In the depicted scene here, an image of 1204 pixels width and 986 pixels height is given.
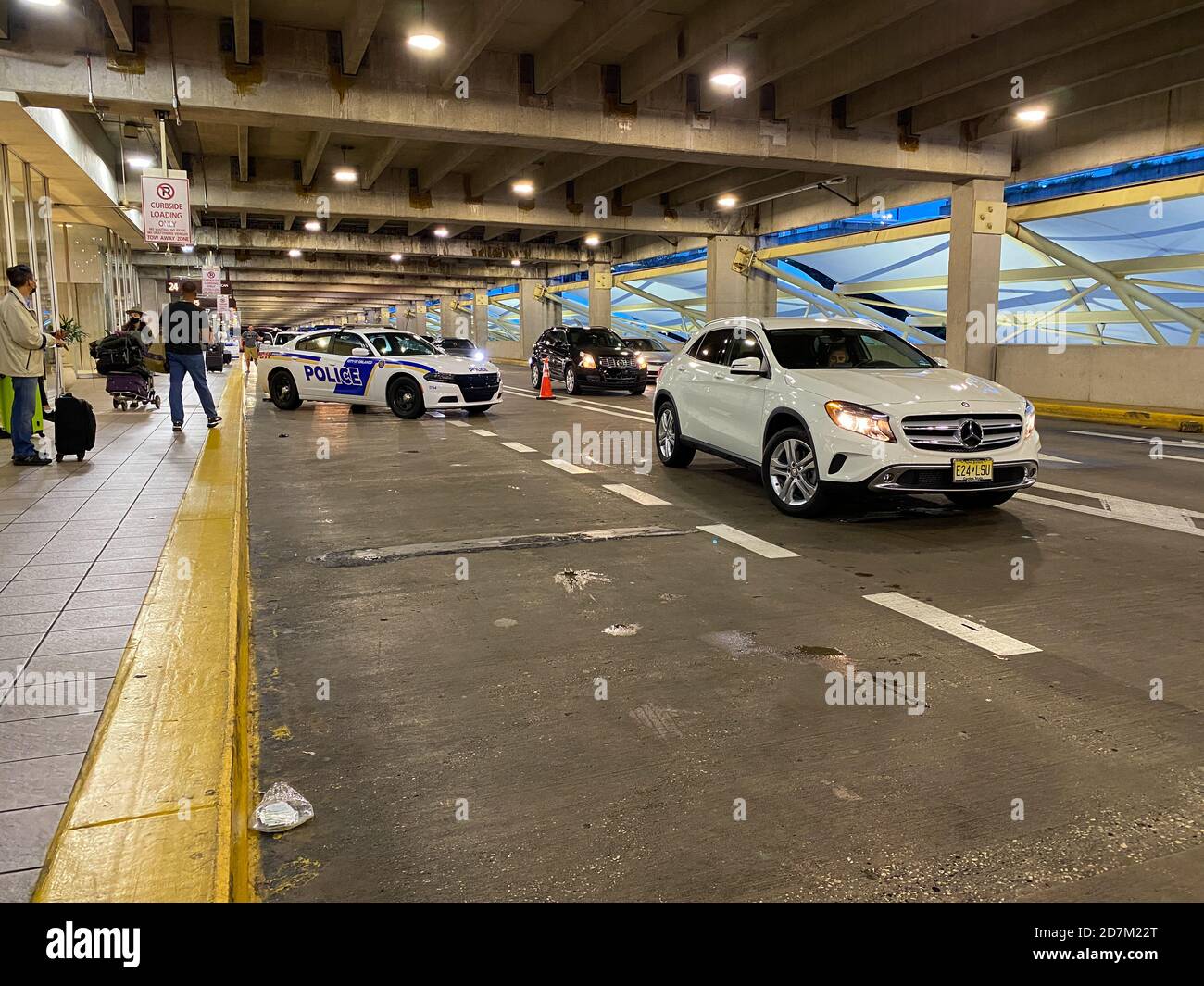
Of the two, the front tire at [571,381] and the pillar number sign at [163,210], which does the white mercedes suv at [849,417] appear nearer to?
the pillar number sign at [163,210]

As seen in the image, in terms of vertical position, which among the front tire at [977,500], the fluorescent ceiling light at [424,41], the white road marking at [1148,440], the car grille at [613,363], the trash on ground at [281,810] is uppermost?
the fluorescent ceiling light at [424,41]

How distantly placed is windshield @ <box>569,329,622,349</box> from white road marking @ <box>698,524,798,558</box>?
15910 mm

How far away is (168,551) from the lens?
20.4 ft

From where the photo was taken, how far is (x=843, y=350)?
8.94 meters

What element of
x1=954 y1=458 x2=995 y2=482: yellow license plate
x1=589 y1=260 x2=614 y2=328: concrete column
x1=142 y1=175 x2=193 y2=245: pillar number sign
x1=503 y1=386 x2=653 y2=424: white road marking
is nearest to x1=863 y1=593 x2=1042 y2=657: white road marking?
x1=954 y1=458 x2=995 y2=482: yellow license plate

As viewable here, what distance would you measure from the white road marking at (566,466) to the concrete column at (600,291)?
26.6 meters

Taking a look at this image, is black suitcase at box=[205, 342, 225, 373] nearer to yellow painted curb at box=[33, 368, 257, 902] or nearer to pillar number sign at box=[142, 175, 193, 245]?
pillar number sign at box=[142, 175, 193, 245]

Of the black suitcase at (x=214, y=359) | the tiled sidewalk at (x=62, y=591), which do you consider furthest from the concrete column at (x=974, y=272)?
the black suitcase at (x=214, y=359)

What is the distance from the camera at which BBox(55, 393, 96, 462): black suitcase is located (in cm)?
1000

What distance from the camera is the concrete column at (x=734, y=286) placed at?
29000mm

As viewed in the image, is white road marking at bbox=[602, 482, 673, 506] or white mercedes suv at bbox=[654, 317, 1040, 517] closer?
white mercedes suv at bbox=[654, 317, 1040, 517]

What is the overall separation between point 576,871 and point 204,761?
1.35 meters

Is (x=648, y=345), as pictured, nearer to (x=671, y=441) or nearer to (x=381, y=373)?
(x=381, y=373)

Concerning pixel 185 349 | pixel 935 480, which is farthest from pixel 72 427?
pixel 935 480
